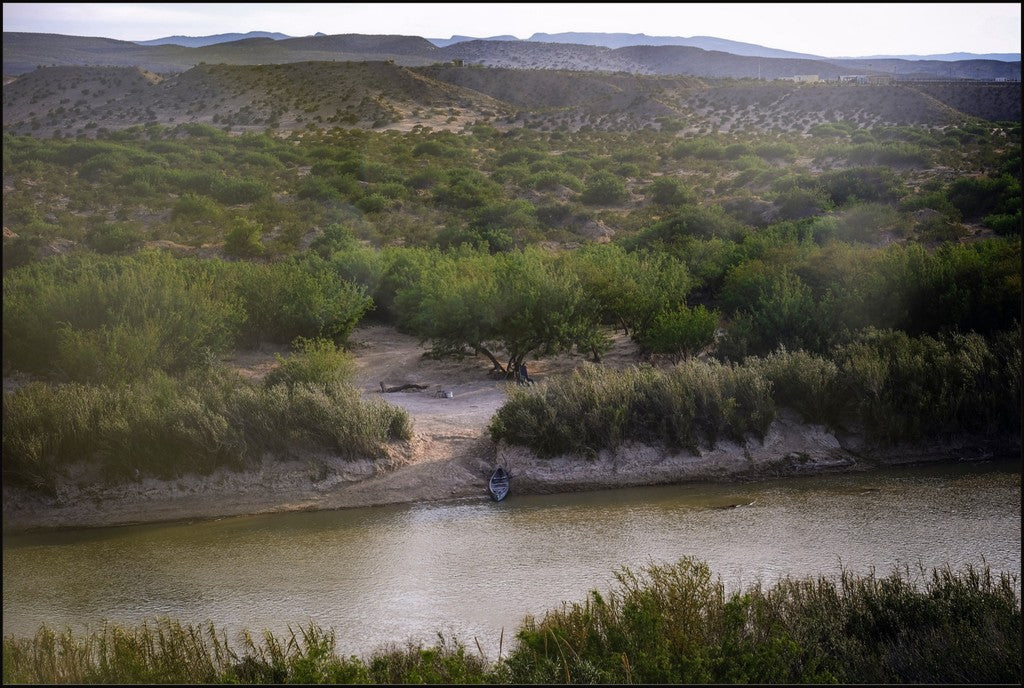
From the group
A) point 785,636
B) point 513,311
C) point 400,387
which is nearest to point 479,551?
point 785,636

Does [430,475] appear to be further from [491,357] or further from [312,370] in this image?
[491,357]

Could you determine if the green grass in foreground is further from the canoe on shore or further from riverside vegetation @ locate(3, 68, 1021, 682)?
the canoe on shore

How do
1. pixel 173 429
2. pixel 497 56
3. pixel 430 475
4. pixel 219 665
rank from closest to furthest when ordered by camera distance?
pixel 219 665 → pixel 173 429 → pixel 430 475 → pixel 497 56

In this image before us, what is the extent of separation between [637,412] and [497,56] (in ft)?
331

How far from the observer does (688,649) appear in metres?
7.45

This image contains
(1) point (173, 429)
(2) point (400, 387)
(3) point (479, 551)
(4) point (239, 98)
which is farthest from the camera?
(4) point (239, 98)

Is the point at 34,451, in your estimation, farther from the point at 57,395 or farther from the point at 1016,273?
the point at 1016,273

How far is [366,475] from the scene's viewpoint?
46.8 ft

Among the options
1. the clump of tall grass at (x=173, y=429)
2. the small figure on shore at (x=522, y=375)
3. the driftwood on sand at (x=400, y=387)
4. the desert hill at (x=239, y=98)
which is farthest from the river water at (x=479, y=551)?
the desert hill at (x=239, y=98)

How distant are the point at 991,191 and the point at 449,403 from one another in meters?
24.6

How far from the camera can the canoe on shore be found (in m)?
13.7

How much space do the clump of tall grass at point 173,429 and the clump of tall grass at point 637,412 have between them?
2032 mm

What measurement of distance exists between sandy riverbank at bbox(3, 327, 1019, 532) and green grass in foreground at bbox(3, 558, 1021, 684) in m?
4.88

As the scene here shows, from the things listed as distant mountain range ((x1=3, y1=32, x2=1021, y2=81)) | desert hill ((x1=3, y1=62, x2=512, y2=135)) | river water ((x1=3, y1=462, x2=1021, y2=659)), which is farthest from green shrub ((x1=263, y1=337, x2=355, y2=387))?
desert hill ((x1=3, y1=62, x2=512, y2=135))
